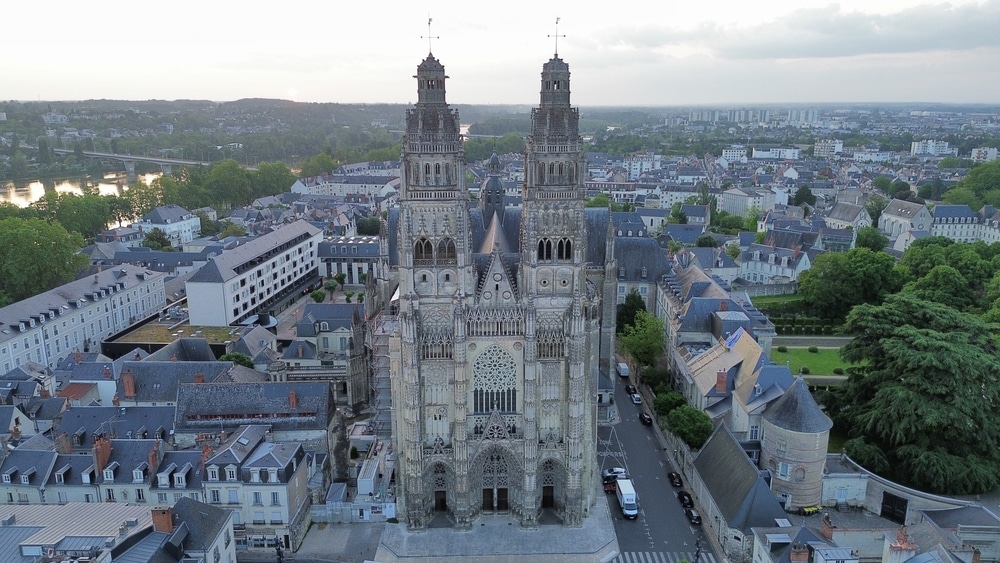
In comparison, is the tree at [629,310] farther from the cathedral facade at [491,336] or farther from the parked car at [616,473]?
the cathedral facade at [491,336]

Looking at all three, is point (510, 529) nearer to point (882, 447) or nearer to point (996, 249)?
point (882, 447)

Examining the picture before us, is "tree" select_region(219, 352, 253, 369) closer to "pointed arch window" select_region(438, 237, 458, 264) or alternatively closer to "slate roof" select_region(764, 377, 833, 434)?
"pointed arch window" select_region(438, 237, 458, 264)

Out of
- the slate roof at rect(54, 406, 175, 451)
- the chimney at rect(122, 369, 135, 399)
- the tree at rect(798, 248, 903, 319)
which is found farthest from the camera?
the tree at rect(798, 248, 903, 319)

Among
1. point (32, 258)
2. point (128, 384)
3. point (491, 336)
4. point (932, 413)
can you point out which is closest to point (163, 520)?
point (491, 336)

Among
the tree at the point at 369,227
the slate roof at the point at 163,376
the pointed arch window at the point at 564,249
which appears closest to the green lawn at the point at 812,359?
the pointed arch window at the point at 564,249

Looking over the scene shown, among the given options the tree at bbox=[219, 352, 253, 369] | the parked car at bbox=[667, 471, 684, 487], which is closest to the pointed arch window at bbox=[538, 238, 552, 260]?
the parked car at bbox=[667, 471, 684, 487]

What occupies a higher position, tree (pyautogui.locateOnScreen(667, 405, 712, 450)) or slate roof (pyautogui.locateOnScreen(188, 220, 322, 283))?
slate roof (pyautogui.locateOnScreen(188, 220, 322, 283))
